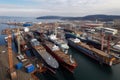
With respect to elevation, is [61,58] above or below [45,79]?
above

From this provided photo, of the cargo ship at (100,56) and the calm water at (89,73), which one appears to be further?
the cargo ship at (100,56)

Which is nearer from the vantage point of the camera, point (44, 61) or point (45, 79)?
point (45, 79)

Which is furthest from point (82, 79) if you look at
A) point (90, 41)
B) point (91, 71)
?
point (90, 41)

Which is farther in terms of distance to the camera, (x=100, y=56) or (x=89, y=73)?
(x=100, y=56)

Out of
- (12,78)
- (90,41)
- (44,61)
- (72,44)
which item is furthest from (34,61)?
(90,41)

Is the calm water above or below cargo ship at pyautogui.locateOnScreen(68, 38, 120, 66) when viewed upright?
below

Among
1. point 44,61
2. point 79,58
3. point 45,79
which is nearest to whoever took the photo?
point 45,79

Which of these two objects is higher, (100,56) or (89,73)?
(100,56)

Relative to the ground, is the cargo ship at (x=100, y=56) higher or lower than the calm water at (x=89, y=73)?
higher

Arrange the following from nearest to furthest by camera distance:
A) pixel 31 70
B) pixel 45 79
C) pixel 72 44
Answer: pixel 31 70 → pixel 45 79 → pixel 72 44

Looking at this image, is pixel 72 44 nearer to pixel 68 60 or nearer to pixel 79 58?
pixel 79 58

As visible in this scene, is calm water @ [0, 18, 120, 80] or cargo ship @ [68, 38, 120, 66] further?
cargo ship @ [68, 38, 120, 66]
